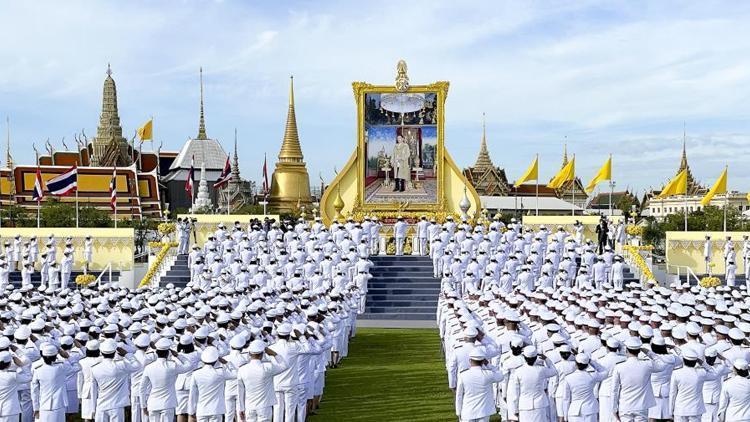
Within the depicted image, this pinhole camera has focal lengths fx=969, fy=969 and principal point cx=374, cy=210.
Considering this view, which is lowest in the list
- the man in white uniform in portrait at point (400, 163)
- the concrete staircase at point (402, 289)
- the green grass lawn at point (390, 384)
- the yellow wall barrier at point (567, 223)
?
the green grass lawn at point (390, 384)

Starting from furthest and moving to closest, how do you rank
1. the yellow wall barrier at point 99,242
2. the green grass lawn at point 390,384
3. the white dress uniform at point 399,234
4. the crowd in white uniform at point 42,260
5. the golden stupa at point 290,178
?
1. the golden stupa at point 290,178
2. the yellow wall barrier at point 99,242
3. the white dress uniform at point 399,234
4. the crowd in white uniform at point 42,260
5. the green grass lawn at point 390,384

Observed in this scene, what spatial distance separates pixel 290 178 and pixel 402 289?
55312 mm

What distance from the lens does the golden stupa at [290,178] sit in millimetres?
83062

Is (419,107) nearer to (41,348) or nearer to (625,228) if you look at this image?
(625,228)

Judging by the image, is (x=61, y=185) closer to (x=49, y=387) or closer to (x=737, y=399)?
(x=49, y=387)

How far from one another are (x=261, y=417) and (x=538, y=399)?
3.46 metres

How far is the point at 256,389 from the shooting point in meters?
12.0

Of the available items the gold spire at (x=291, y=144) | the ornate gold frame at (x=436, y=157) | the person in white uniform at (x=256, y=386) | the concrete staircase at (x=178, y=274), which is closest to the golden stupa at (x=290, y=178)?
the gold spire at (x=291, y=144)

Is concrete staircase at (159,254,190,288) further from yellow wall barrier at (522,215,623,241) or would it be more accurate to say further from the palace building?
the palace building

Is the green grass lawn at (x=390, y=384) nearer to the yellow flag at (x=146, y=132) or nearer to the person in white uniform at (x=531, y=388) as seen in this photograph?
the person in white uniform at (x=531, y=388)

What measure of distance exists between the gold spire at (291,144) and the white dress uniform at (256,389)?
73.4m

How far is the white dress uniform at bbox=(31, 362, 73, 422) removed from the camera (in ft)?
39.6

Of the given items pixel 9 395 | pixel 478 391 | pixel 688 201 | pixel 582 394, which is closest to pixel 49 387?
pixel 9 395

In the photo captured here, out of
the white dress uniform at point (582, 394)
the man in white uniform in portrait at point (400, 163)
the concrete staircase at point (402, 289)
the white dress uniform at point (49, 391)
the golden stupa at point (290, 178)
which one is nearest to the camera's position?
the white dress uniform at point (582, 394)
